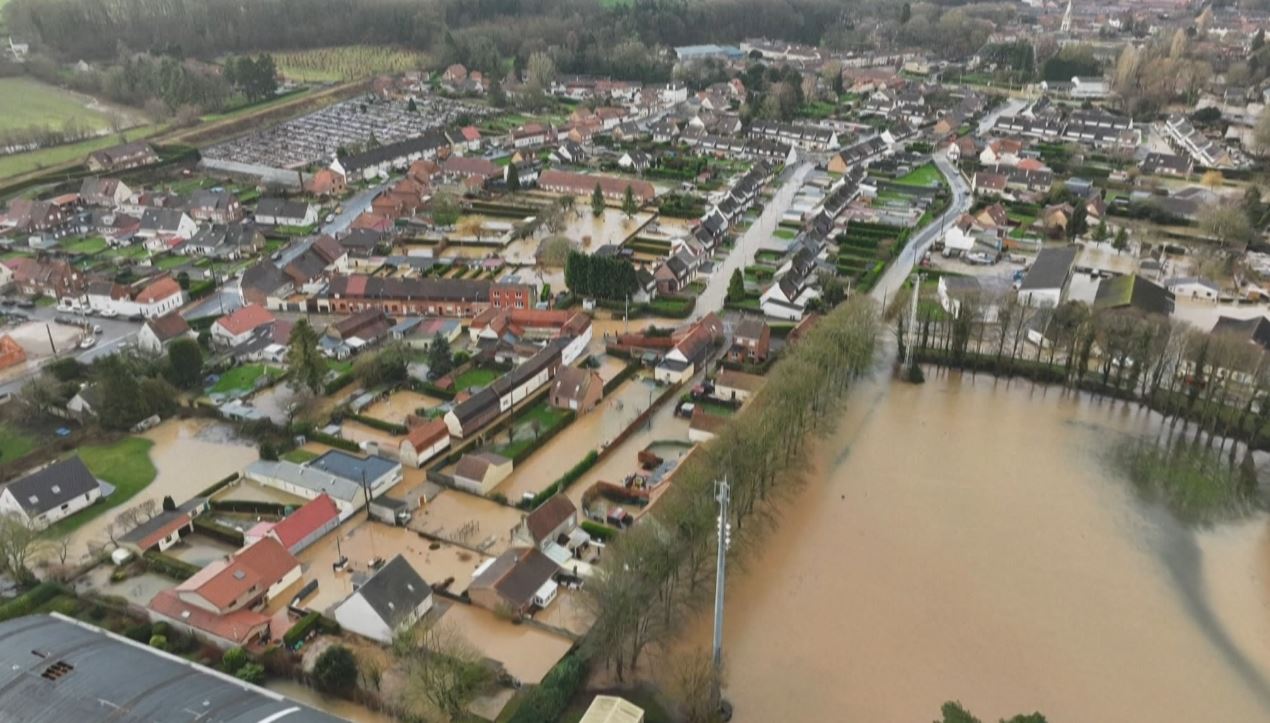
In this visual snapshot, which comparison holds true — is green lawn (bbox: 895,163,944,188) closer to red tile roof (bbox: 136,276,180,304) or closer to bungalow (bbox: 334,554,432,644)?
red tile roof (bbox: 136,276,180,304)

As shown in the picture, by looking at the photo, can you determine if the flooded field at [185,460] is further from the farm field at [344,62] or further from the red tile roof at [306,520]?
the farm field at [344,62]

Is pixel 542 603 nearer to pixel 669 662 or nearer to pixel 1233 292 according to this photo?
pixel 669 662

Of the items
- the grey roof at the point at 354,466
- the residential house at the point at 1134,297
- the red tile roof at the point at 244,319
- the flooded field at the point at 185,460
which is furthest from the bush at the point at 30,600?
the residential house at the point at 1134,297

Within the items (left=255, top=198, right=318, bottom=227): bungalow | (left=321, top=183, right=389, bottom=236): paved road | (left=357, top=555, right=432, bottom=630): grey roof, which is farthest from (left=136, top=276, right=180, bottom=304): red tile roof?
(left=357, top=555, right=432, bottom=630): grey roof

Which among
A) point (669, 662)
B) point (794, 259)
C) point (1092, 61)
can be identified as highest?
point (1092, 61)

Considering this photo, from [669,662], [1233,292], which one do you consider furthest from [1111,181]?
[669,662]
